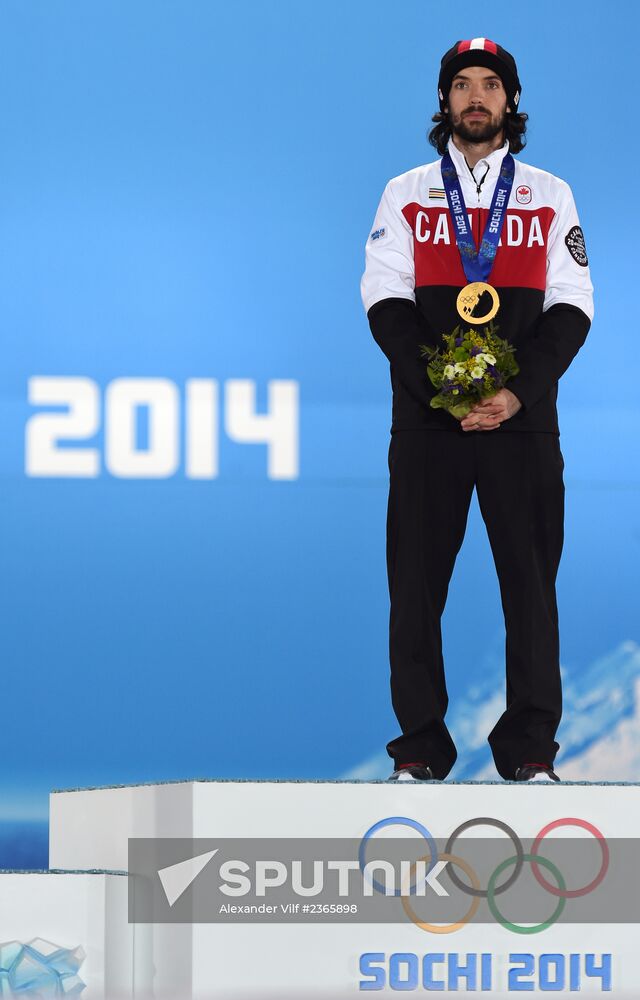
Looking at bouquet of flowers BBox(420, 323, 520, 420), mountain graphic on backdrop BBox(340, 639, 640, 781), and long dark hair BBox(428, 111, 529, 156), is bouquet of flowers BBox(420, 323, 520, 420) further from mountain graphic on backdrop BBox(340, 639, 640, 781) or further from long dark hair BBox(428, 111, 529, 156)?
mountain graphic on backdrop BBox(340, 639, 640, 781)

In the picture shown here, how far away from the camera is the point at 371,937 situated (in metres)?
2.54

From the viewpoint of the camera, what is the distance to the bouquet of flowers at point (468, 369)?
3.05 meters

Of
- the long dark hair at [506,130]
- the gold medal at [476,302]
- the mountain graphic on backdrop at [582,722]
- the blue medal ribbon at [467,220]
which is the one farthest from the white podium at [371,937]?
the mountain graphic on backdrop at [582,722]

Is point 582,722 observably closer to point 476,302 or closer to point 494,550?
point 494,550

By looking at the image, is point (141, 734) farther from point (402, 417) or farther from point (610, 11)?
point (610, 11)

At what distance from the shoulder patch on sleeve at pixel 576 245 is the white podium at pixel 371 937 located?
1.24m

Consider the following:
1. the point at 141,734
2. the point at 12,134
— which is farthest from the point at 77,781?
the point at 12,134

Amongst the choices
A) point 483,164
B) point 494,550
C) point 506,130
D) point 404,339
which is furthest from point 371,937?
point 506,130

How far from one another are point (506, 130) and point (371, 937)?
1.81 metres

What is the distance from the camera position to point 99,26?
4.59 m

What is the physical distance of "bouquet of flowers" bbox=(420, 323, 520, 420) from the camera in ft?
10.00

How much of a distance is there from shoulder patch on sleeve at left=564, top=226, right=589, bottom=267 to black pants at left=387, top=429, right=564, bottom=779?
41cm

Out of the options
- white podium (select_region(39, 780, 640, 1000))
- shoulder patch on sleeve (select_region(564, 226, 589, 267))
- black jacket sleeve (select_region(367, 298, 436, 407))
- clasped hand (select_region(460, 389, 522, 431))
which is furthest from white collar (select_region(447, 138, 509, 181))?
white podium (select_region(39, 780, 640, 1000))

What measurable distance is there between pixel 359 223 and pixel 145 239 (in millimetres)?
650
